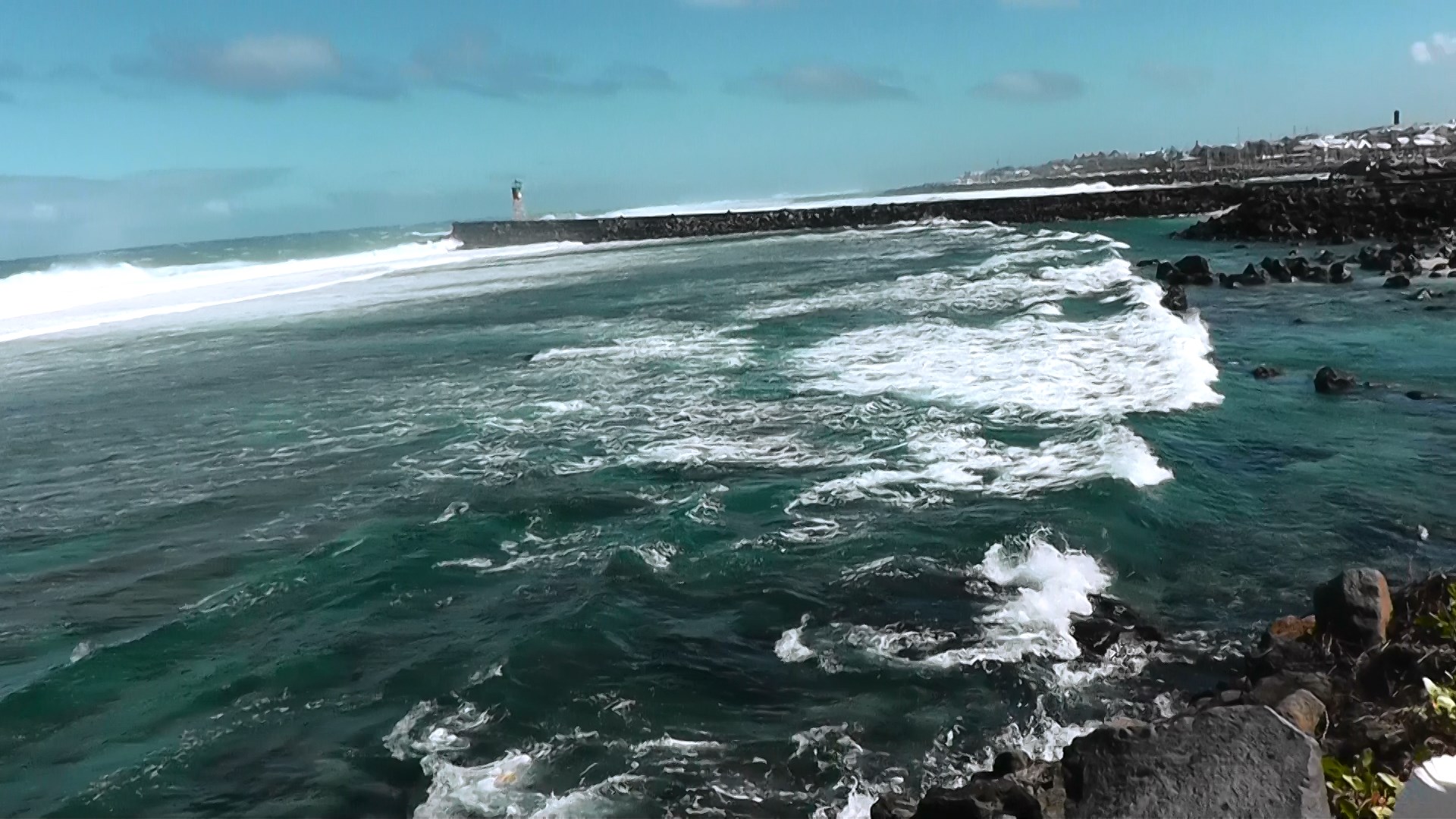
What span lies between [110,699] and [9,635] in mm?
1789

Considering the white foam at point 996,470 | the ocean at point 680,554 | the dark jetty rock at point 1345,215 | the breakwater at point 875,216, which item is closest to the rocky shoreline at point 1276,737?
the ocean at point 680,554

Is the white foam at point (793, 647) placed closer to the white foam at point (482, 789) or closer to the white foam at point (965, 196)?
the white foam at point (482, 789)

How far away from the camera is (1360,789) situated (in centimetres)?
350

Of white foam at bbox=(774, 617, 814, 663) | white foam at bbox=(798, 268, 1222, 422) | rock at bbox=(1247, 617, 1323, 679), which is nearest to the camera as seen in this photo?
rock at bbox=(1247, 617, 1323, 679)

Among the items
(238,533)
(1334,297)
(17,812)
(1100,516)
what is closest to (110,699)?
(17,812)

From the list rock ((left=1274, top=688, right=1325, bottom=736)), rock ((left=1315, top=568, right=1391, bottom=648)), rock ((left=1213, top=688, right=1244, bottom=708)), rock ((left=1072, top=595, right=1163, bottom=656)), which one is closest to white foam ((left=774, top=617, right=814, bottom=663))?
rock ((left=1072, top=595, right=1163, bottom=656))

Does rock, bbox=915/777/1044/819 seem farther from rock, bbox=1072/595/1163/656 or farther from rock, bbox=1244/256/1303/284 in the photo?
rock, bbox=1244/256/1303/284

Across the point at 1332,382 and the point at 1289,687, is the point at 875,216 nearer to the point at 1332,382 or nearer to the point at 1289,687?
the point at 1332,382

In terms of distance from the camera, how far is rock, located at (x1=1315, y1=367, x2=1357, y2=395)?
11.5 meters

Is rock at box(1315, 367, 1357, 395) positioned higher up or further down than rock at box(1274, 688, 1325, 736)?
higher up

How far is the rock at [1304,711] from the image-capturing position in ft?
14.3

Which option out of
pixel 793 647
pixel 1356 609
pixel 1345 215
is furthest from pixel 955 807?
pixel 1345 215

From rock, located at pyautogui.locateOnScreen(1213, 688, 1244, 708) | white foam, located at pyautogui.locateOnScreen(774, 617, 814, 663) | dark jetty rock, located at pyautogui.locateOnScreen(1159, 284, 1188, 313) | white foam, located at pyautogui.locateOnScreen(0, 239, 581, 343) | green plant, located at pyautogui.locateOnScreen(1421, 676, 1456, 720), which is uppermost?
white foam, located at pyautogui.locateOnScreen(0, 239, 581, 343)

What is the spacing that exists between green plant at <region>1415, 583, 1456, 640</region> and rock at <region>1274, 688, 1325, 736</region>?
2.56ft
